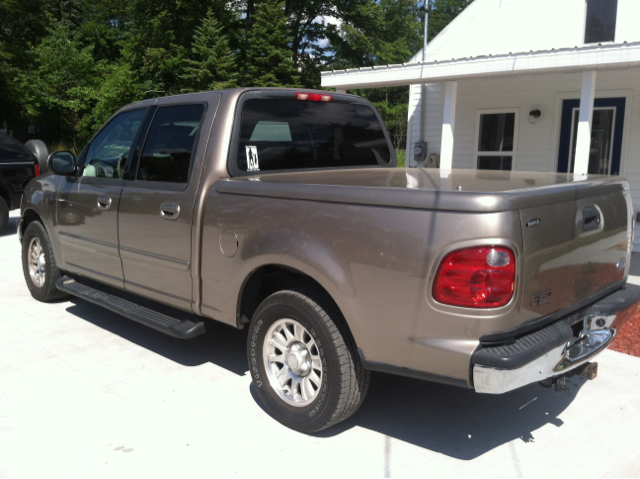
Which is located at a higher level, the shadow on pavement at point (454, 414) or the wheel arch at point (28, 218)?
the wheel arch at point (28, 218)

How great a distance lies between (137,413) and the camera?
3.69 meters

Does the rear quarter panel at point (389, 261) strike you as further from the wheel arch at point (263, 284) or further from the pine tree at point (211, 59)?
the pine tree at point (211, 59)

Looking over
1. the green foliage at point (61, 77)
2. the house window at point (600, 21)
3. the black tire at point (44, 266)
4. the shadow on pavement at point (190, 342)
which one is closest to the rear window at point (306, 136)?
the shadow on pavement at point (190, 342)

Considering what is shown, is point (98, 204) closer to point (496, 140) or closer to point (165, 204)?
point (165, 204)

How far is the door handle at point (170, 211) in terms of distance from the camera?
3992 mm

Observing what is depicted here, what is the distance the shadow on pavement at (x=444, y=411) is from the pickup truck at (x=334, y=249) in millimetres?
441

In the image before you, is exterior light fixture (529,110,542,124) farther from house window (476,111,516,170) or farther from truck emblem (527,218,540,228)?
truck emblem (527,218,540,228)

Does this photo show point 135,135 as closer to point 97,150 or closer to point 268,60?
point 97,150

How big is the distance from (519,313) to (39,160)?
34.5ft

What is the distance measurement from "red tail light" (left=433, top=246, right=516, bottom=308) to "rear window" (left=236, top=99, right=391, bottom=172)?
1829 millimetres

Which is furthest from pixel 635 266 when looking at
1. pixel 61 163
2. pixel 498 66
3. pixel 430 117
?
pixel 61 163

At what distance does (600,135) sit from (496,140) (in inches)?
75.2

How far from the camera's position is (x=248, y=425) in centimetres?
355

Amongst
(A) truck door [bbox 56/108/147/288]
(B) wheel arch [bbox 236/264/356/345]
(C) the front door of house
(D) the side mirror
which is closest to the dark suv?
(A) truck door [bbox 56/108/147/288]
